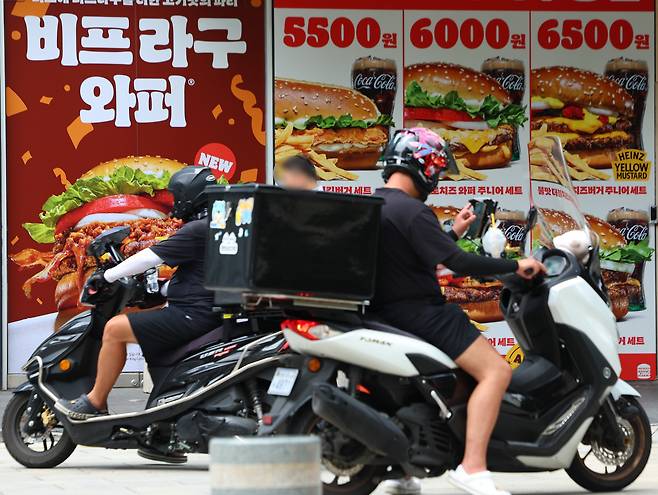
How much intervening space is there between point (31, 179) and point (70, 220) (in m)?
0.47

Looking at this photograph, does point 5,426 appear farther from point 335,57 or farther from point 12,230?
point 335,57

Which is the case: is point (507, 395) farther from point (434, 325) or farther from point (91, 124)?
point (91, 124)

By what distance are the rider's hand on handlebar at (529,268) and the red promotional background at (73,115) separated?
644 cm

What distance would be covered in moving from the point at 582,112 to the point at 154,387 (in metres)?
6.16

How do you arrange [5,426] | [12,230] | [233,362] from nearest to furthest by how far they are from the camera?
1. [233,362]
2. [5,426]
3. [12,230]

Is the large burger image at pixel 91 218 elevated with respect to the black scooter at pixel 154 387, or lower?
elevated

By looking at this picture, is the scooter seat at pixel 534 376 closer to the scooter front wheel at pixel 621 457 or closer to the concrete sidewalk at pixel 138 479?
the scooter front wheel at pixel 621 457

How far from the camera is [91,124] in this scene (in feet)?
42.1

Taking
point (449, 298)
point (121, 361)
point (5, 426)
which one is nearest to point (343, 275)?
point (121, 361)

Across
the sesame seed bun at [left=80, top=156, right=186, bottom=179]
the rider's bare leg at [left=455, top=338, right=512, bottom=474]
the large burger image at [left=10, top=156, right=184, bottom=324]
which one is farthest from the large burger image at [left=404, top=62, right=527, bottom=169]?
the rider's bare leg at [left=455, top=338, right=512, bottom=474]

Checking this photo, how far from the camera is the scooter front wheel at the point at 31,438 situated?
860 centimetres

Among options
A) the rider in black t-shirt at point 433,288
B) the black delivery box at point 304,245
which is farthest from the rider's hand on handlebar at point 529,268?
the black delivery box at point 304,245

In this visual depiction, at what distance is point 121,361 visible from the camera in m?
8.37

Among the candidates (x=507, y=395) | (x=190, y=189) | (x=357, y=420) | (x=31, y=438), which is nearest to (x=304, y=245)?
(x=357, y=420)
